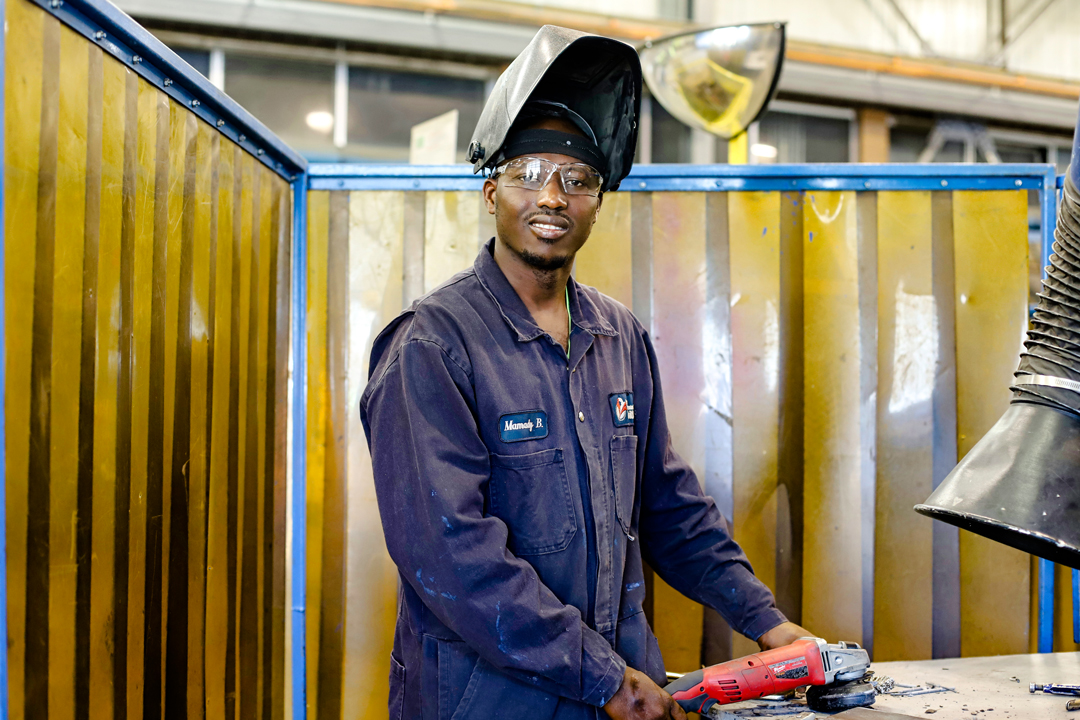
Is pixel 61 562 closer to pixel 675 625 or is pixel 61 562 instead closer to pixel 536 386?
pixel 536 386

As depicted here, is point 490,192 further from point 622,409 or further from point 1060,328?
point 1060,328

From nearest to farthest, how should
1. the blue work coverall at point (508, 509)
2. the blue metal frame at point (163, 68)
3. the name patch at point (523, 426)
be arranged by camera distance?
the blue metal frame at point (163, 68) < the blue work coverall at point (508, 509) < the name patch at point (523, 426)

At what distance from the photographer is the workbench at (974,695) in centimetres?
145

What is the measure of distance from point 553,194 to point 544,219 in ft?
0.18

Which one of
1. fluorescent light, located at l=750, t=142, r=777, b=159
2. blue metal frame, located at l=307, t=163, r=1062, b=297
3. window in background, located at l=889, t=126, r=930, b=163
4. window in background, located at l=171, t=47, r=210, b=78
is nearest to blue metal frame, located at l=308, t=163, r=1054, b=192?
blue metal frame, located at l=307, t=163, r=1062, b=297

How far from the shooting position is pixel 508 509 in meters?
1.45

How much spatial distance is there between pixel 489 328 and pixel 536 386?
0.49 ft

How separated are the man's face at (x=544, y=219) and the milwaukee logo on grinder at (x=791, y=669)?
0.92 m

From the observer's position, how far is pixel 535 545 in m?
1.46

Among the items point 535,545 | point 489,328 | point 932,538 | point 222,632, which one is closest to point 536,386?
point 489,328

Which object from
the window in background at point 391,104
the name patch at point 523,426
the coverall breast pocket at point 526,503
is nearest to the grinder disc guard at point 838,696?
the coverall breast pocket at point 526,503

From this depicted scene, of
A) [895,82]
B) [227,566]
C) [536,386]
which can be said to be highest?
[895,82]

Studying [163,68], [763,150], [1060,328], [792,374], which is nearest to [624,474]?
[1060,328]

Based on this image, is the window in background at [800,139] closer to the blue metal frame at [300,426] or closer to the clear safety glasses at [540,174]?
the blue metal frame at [300,426]
